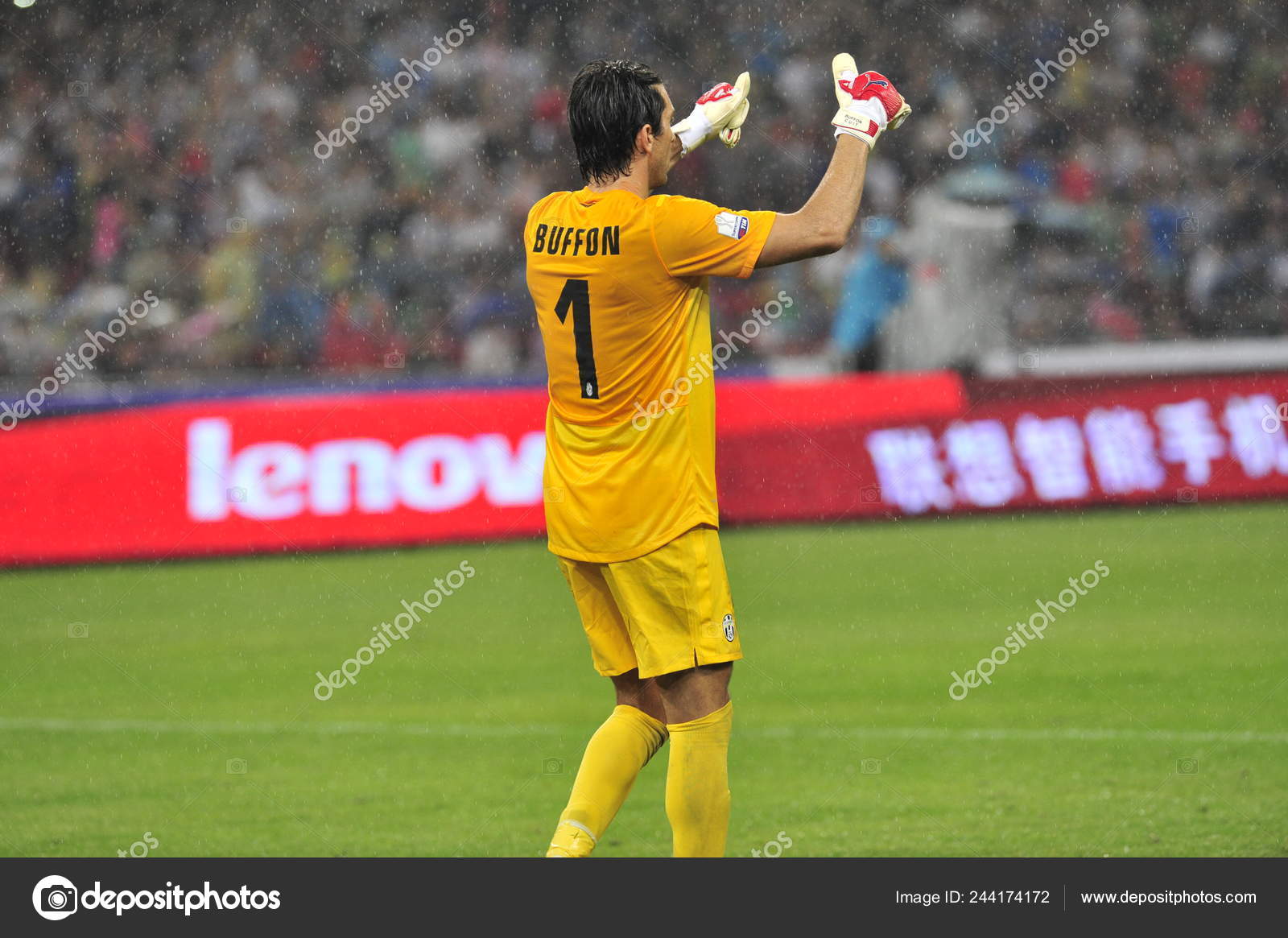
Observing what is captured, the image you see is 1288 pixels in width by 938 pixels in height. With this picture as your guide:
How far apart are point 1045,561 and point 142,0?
11.0 metres

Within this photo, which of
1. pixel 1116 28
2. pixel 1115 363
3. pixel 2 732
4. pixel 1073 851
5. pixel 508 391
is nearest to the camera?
pixel 1073 851

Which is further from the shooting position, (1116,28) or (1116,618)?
(1116,28)

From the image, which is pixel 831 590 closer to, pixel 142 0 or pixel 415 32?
pixel 415 32

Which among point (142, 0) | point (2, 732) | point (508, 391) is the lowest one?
point (2, 732)

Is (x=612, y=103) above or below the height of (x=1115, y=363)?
below

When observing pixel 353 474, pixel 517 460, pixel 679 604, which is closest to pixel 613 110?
pixel 679 604

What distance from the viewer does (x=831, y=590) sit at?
9.83m

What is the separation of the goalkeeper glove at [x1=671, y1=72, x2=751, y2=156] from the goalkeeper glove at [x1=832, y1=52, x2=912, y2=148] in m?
0.25

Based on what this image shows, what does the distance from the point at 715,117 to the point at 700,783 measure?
162 cm

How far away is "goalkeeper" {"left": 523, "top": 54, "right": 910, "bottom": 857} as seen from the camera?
4.00 meters

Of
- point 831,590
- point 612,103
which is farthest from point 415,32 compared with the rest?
point 612,103

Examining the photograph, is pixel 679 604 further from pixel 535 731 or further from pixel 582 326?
pixel 535 731

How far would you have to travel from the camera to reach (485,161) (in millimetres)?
15906

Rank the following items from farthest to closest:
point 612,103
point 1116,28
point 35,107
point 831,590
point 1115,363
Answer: point 1116,28
point 35,107
point 1115,363
point 831,590
point 612,103
